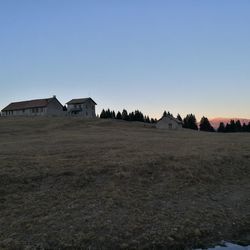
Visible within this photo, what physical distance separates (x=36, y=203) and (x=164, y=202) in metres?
5.73

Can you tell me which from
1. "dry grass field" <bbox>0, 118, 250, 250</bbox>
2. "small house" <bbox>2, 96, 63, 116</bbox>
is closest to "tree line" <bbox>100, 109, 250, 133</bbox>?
"small house" <bbox>2, 96, 63, 116</bbox>

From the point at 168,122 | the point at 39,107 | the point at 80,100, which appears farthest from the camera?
the point at 80,100

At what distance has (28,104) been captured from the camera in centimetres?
12212

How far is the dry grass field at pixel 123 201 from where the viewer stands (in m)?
14.5

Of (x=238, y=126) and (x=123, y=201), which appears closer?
(x=123, y=201)

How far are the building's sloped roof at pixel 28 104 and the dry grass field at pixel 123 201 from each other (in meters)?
90.5

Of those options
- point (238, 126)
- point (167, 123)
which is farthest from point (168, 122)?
point (238, 126)

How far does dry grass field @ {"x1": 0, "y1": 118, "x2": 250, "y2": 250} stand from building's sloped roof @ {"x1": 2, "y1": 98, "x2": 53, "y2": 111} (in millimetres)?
90521

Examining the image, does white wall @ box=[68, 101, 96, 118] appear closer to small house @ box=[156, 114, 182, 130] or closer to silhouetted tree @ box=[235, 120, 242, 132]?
small house @ box=[156, 114, 182, 130]

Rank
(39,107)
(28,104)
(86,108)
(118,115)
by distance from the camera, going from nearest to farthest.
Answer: (39,107) < (28,104) < (86,108) < (118,115)

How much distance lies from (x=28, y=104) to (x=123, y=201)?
108m

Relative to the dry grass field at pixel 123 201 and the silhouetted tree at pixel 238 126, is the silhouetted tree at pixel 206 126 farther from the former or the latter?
the dry grass field at pixel 123 201

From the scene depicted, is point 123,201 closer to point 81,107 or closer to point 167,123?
point 167,123

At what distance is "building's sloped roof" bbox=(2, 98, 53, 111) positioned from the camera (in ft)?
386
